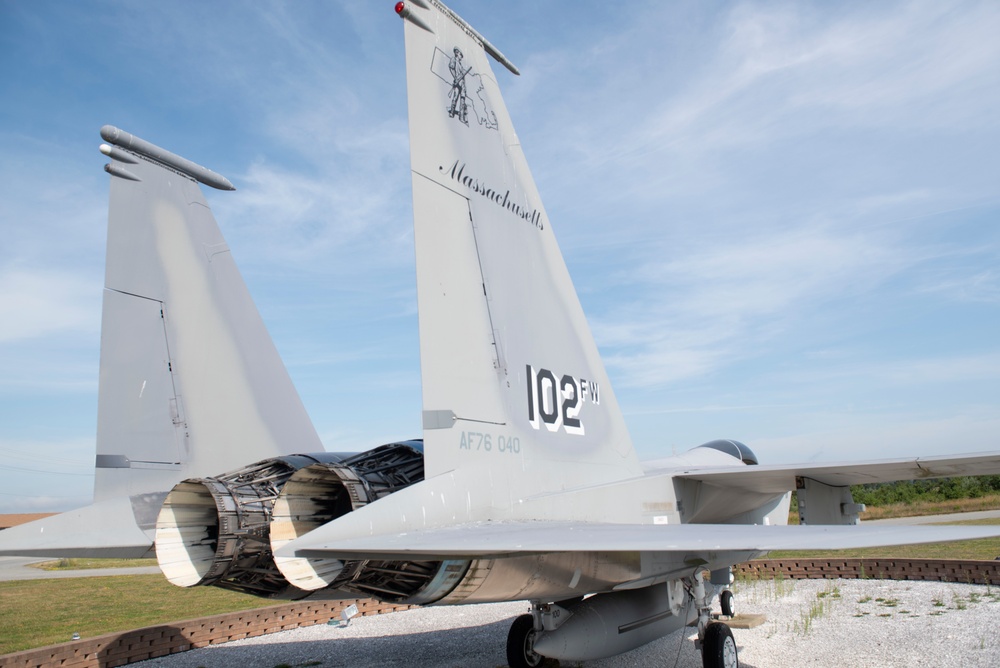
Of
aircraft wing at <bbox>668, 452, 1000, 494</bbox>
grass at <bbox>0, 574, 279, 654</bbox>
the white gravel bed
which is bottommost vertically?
the white gravel bed

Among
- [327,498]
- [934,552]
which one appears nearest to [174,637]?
[327,498]

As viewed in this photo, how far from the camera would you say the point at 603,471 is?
6.15 metres

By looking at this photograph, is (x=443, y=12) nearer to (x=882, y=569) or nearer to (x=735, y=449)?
(x=735, y=449)

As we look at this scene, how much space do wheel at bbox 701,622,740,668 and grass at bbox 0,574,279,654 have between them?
27.6ft

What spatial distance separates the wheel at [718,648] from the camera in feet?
22.2

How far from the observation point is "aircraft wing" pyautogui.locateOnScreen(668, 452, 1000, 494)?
6.64 meters

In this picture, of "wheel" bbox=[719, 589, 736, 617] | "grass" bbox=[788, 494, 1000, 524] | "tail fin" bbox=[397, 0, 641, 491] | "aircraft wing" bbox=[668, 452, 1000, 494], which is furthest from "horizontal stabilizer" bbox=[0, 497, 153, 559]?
"grass" bbox=[788, 494, 1000, 524]

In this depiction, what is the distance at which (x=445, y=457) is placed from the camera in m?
4.54

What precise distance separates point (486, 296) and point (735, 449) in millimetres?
6588

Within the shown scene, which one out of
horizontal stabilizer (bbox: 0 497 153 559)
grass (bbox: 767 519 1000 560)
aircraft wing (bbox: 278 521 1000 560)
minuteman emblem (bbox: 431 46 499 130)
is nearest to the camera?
aircraft wing (bbox: 278 521 1000 560)

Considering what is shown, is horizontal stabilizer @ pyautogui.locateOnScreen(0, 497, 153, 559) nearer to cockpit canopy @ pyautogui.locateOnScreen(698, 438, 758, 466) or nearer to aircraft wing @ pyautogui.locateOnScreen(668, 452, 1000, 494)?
aircraft wing @ pyautogui.locateOnScreen(668, 452, 1000, 494)

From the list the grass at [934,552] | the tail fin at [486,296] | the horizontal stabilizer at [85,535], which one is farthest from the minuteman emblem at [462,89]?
the grass at [934,552]

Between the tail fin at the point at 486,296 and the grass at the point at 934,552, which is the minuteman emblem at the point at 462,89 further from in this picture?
the grass at the point at 934,552

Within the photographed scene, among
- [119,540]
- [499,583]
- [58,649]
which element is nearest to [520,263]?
[499,583]
